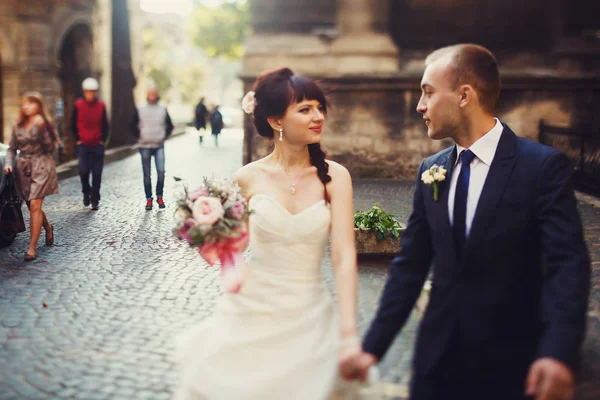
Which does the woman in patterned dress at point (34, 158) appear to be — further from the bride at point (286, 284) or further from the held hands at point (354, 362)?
the held hands at point (354, 362)

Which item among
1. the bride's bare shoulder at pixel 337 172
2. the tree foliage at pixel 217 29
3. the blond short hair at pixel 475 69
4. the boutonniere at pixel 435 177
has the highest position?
the tree foliage at pixel 217 29

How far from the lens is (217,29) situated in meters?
55.5

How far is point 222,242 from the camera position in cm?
310

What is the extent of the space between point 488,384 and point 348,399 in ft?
2.13

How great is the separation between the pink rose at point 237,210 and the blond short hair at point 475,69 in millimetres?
1100

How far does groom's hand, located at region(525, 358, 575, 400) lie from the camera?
6.81ft

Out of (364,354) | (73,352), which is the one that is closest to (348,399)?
(364,354)

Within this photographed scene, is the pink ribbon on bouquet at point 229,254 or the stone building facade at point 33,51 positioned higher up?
the stone building facade at point 33,51

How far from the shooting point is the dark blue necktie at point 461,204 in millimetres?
2453

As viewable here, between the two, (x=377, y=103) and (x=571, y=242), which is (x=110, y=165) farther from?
(x=571, y=242)

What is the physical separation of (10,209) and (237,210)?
19.9ft

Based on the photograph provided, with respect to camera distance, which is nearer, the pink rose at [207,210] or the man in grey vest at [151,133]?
the pink rose at [207,210]

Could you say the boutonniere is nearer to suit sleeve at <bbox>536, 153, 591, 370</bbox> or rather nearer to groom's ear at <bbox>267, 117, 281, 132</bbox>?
suit sleeve at <bbox>536, 153, 591, 370</bbox>

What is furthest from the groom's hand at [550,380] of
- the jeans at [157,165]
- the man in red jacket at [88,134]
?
the man in red jacket at [88,134]
